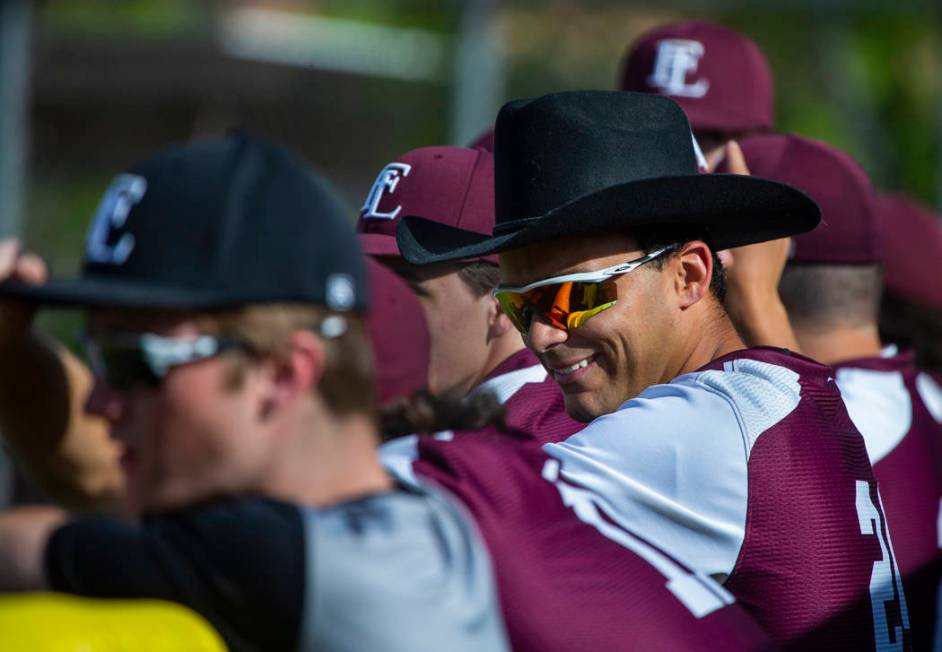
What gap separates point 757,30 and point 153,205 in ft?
22.9

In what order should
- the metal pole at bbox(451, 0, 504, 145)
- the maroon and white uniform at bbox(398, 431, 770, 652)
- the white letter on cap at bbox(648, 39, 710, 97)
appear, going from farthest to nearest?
the metal pole at bbox(451, 0, 504, 145), the white letter on cap at bbox(648, 39, 710, 97), the maroon and white uniform at bbox(398, 431, 770, 652)

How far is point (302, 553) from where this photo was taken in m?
2.04

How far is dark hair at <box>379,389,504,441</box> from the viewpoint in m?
2.66

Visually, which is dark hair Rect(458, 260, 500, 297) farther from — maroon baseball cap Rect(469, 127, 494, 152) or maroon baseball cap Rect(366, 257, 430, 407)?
maroon baseball cap Rect(366, 257, 430, 407)

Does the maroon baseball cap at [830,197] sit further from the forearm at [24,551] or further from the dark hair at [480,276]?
the forearm at [24,551]

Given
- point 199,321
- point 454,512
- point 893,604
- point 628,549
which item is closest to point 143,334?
point 199,321

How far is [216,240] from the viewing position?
212 centimetres

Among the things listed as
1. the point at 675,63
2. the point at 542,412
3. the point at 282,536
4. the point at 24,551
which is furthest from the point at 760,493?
the point at 675,63

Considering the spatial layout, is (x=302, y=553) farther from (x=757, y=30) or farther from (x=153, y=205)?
(x=757, y=30)

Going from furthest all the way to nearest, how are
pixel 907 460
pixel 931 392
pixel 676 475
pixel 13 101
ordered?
pixel 13 101, pixel 931 392, pixel 907 460, pixel 676 475

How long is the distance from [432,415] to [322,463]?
1.74 ft

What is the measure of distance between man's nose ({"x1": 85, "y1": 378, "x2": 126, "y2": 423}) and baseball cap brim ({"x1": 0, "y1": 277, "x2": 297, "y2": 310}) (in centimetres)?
14

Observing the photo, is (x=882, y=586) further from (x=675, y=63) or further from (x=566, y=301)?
(x=675, y=63)

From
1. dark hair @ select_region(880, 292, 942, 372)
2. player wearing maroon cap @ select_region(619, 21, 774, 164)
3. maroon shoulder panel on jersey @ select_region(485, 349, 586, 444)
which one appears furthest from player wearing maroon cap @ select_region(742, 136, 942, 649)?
maroon shoulder panel on jersey @ select_region(485, 349, 586, 444)
